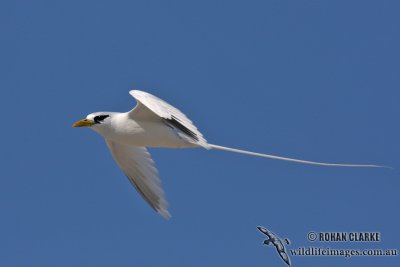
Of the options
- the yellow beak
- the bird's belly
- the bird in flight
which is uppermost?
the yellow beak

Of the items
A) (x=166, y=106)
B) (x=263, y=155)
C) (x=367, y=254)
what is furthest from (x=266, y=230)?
(x=166, y=106)

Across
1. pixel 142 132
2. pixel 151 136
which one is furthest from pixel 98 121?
pixel 151 136

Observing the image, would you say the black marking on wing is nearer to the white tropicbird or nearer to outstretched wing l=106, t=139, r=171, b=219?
the white tropicbird

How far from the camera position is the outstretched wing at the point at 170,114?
47.2 ft

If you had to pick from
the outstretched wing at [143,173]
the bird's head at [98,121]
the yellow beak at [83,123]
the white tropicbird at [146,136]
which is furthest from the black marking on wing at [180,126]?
the outstretched wing at [143,173]

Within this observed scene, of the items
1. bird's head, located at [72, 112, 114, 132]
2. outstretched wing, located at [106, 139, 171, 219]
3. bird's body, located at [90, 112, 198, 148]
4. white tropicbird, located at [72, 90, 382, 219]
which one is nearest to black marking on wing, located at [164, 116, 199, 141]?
white tropicbird, located at [72, 90, 382, 219]

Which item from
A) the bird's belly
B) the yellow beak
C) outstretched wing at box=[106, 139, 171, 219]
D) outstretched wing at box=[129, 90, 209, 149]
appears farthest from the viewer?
outstretched wing at box=[106, 139, 171, 219]

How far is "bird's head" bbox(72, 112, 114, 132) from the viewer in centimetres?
1605

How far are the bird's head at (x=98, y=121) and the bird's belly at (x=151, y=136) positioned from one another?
12.1 inches

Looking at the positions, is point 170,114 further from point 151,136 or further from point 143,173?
point 143,173

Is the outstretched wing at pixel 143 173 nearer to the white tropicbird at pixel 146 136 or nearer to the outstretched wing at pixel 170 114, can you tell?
the white tropicbird at pixel 146 136

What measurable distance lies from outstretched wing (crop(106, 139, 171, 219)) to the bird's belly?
192cm

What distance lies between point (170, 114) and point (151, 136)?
1430 mm

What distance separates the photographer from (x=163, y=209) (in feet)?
59.0
